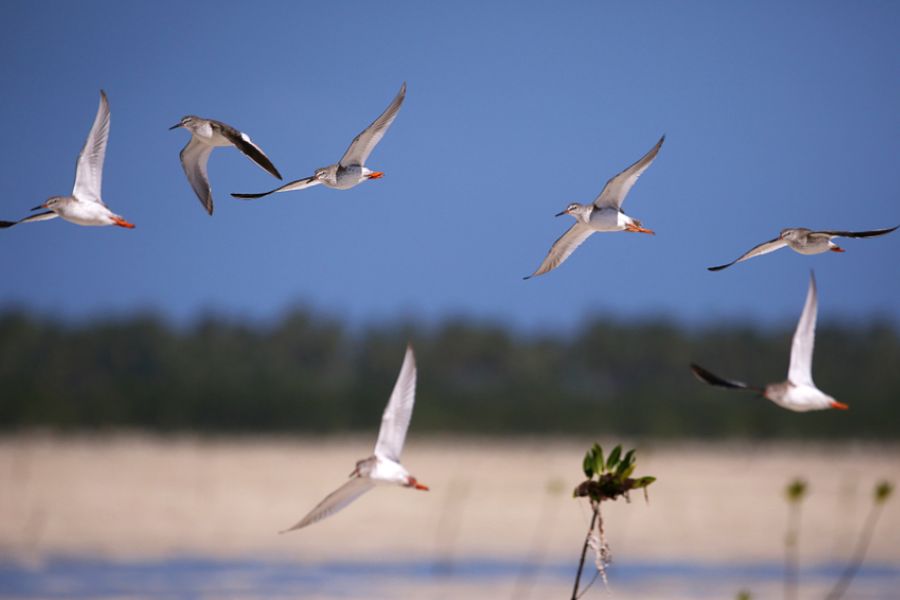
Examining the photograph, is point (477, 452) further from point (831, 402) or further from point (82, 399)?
point (831, 402)

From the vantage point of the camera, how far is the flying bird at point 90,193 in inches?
231

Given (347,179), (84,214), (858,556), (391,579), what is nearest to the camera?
(84,214)

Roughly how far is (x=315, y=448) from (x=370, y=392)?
7.45 metres

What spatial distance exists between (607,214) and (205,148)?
86.0 inches

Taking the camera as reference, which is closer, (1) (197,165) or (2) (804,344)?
(2) (804,344)

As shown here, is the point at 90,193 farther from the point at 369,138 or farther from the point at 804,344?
the point at 804,344

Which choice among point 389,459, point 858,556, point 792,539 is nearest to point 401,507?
point 858,556

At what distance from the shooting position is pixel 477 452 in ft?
126

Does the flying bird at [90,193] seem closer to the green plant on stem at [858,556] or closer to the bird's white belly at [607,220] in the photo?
the bird's white belly at [607,220]

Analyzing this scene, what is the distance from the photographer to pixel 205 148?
6766 millimetres

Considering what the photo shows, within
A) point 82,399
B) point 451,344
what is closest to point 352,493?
point 82,399

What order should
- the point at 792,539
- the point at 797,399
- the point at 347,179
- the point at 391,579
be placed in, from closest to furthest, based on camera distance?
the point at 797,399 → the point at 347,179 → the point at 792,539 → the point at 391,579

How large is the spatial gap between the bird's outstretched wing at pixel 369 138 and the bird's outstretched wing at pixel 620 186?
1189mm

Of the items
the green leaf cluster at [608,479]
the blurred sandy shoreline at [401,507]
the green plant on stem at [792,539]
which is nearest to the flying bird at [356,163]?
the green leaf cluster at [608,479]
